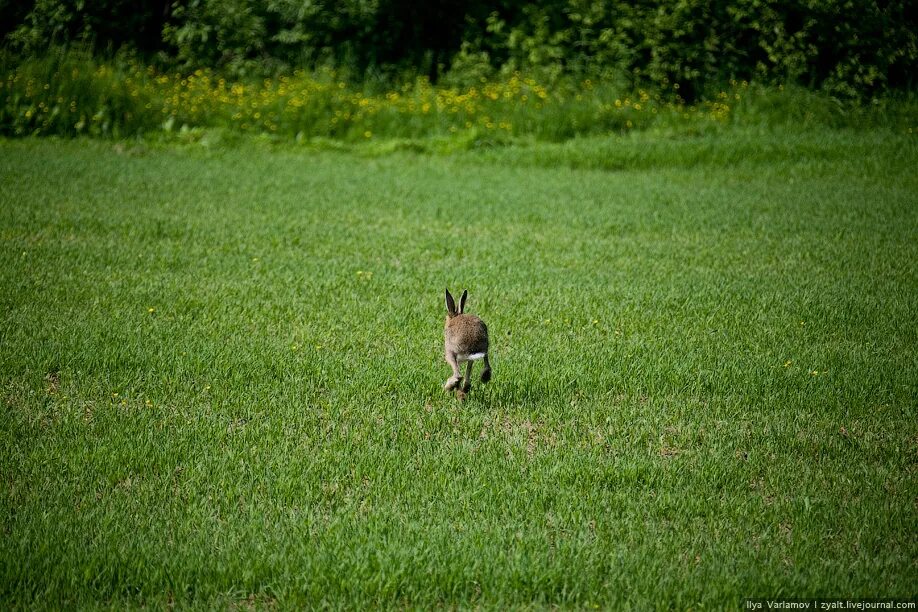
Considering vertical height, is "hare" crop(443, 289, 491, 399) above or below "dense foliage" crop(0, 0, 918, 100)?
above

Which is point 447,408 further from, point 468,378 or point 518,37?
point 518,37

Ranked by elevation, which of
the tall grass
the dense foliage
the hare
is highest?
the hare

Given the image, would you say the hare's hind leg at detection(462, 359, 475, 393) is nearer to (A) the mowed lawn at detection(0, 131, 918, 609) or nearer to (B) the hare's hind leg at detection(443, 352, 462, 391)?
(B) the hare's hind leg at detection(443, 352, 462, 391)

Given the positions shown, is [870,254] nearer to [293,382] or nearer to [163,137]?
[293,382]

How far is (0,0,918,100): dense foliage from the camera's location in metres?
18.0

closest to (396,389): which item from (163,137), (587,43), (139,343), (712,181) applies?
(139,343)

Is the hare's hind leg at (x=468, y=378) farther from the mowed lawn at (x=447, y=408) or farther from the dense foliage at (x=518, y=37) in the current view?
the dense foliage at (x=518, y=37)

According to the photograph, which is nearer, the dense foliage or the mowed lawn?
the mowed lawn

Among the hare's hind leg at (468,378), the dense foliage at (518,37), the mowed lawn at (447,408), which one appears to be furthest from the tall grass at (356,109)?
the hare's hind leg at (468,378)

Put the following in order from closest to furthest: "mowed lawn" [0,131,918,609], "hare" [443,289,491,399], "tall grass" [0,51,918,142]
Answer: "mowed lawn" [0,131,918,609] → "hare" [443,289,491,399] → "tall grass" [0,51,918,142]

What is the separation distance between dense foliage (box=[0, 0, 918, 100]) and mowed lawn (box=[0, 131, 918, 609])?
27.7 ft

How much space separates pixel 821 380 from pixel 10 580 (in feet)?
15.8

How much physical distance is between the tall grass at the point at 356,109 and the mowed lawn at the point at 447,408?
215 inches

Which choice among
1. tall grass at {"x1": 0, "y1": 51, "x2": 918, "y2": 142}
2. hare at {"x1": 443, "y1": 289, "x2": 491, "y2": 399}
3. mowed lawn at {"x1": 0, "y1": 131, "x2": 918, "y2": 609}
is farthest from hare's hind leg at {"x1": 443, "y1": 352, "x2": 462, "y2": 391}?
tall grass at {"x1": 0, "y1": 51, "x2": 918, "y2": 142}
